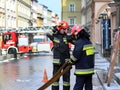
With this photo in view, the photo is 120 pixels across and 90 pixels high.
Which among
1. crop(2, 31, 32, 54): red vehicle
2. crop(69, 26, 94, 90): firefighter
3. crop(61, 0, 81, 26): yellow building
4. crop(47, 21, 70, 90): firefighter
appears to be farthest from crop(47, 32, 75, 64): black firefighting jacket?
crop(61, 0, 81, 26): yellow building

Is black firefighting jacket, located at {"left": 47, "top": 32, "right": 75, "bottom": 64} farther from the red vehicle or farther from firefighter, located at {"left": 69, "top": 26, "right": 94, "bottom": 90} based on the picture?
the red vehicle

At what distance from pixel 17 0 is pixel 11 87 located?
249ft

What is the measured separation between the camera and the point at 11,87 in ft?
51.5

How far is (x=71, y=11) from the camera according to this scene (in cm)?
10481

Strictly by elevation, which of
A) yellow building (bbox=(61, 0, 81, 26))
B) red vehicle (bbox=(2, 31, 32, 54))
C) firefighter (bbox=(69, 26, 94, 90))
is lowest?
red vehicle (bbox=(2, 31, 32, 54))

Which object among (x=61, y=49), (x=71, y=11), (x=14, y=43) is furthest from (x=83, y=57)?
(x=71, y=11)

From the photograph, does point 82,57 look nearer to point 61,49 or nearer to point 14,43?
point 61,49

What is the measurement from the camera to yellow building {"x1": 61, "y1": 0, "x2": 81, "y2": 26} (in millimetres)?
104062

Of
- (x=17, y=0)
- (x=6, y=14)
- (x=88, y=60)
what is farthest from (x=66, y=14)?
(x=88, y=60)

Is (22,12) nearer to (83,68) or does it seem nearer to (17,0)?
(17,0)

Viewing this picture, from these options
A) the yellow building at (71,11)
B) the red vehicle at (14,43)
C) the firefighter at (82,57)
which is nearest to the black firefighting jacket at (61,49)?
the firefighter at (82,57)

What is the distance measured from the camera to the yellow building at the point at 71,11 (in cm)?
10406

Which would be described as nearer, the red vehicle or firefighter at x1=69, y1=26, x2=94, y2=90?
firefighter at x1=69, y1=26, x2=94, y2=90

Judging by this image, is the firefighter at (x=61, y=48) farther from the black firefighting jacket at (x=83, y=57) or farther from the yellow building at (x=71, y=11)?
the yellow building at (x=71, y=11)
